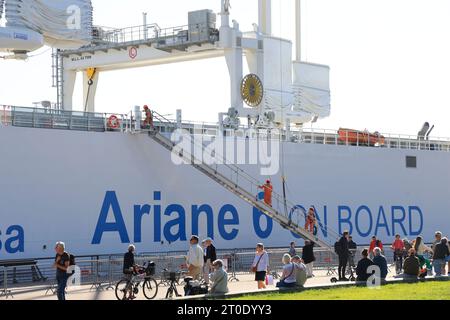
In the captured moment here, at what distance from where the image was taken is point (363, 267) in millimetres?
22688

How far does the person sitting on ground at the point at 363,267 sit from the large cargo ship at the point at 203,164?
31.8 ft

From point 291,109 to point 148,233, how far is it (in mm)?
13046

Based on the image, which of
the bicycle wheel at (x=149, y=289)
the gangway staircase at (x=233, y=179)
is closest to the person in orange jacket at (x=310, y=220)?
the gangway staircase at (x=233, y=179)

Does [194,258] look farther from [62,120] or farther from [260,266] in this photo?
[62,120]

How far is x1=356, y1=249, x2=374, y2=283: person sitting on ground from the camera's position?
22.6m

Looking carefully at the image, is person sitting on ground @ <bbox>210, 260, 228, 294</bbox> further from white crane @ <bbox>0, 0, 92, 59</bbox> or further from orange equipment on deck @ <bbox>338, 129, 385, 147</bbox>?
orange equipment on deck @ <bbox>338, 129, 385, 147</bbox>

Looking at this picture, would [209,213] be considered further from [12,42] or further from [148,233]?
[12,42]

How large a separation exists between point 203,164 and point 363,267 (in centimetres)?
1072

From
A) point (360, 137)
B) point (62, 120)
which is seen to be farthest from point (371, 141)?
point (62, 120)

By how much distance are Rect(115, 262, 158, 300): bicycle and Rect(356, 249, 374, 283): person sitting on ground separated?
461 cm

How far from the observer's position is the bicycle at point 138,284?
2180 centimetres

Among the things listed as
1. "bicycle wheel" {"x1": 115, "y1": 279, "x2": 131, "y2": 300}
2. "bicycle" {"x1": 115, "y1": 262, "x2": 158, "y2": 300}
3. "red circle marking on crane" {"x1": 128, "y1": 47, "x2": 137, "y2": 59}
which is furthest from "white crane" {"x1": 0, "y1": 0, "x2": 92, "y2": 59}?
"bicycle wheel" {"x1": 115, "y1": 279, "x2": 131, "y2": 300}

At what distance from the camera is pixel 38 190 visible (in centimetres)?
2878
